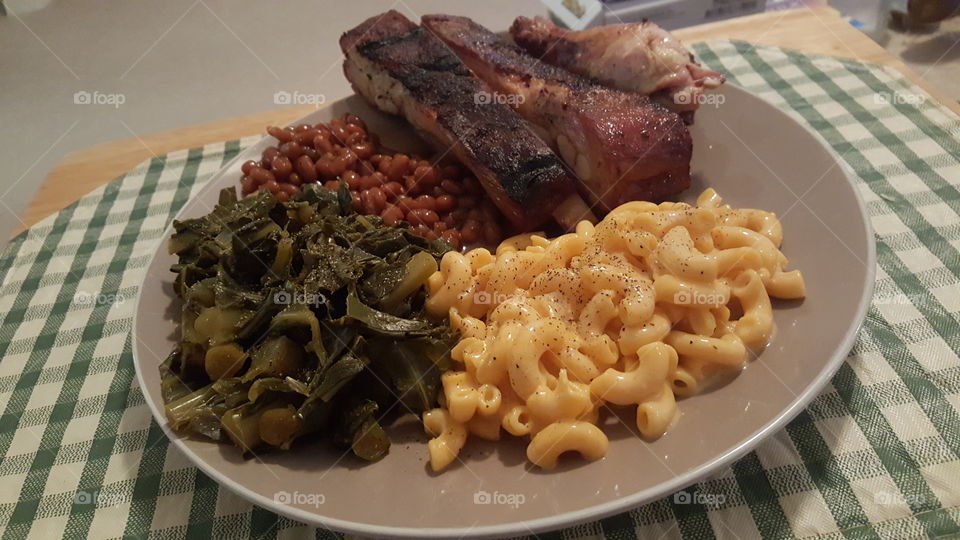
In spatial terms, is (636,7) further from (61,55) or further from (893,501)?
(61,55)

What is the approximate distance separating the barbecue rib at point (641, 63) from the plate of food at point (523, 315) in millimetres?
14

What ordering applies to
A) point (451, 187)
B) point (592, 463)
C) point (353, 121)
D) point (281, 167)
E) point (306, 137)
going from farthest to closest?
1. point (353, 121)
2. point (306, 137)
3. point (281, 167)
4. point (451, 187)
5. point (592, 463)

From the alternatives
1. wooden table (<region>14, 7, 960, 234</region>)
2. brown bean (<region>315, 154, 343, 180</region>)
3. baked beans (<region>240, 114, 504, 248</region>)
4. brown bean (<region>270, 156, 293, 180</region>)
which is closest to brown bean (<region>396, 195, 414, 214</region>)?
baked beans (<region>240, 114, 504, 248</region>)

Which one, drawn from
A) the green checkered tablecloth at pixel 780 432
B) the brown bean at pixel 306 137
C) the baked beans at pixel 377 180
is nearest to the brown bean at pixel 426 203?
the baked beans at pixel 377 180

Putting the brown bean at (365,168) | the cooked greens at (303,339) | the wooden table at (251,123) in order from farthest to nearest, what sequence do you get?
1. the wooden table at (251,123)
2. the brown bean at (365,168)
3. the cooked greens at (303,339)

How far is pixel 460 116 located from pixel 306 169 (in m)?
0.77

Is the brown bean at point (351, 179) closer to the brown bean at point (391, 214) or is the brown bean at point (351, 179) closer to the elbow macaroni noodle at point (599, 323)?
the brown bean at point (391, 214)

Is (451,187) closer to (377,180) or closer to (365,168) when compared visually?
(377,180)

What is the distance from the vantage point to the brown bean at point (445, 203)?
2.93 meters

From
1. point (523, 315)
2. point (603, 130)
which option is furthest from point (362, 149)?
point (523, 315)

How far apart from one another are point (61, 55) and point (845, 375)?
19.7 feet

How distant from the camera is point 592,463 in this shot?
1821mm

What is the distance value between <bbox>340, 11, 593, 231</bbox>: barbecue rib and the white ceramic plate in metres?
0.95

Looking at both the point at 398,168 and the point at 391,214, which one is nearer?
the point at 391,214
